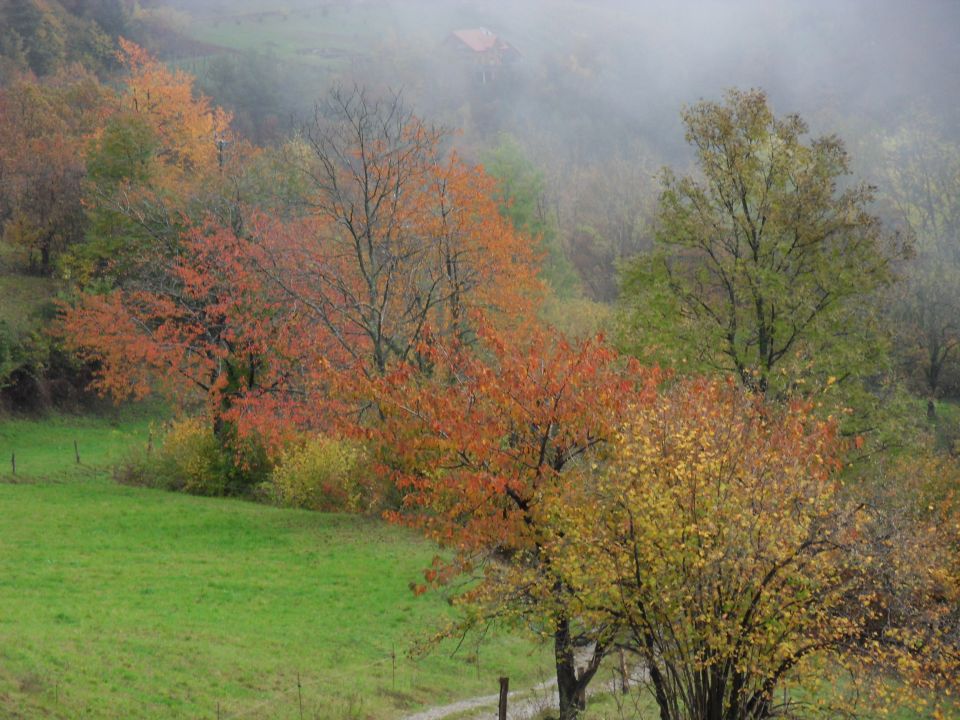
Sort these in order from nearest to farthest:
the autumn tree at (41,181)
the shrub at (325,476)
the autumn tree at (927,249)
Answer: the shrub at (325,476)
the autumn tree at (927,249)
the autumn tree at (41,181)

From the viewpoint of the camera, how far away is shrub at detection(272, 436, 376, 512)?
36.7 m

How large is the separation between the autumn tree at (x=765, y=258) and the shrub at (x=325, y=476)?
12.2 meters

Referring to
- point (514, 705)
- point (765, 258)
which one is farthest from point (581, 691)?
point (765, 258)

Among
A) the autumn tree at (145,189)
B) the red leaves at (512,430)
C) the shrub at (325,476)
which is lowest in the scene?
the shrub at (325,476)

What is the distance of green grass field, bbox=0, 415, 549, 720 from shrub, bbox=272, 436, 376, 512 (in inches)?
37.0

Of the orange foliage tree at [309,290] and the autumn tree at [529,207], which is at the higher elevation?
the autumn tree at [529,207]

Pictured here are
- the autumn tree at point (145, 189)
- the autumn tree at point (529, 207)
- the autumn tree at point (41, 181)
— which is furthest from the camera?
the autumn tree at point (529, 207)

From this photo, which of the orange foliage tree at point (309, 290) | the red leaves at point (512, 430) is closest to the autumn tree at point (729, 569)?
the red leaves at point (512, 430)

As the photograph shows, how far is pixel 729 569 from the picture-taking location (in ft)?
43.5

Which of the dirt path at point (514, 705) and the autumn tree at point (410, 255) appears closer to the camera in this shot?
the dirt path at point (514, 705)

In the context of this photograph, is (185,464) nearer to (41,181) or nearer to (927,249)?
(41,181)

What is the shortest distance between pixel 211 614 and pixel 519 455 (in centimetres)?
1176

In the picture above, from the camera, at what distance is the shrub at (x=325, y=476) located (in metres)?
36.7

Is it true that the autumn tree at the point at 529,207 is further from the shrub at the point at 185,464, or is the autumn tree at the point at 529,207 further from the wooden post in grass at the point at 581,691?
the wooden post in grass at the point at 581,691
